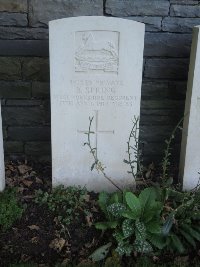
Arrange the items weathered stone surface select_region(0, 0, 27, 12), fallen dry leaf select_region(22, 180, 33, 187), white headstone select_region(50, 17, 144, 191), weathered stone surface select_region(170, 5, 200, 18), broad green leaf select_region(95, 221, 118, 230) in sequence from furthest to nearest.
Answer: fallen dry leaf select_region(22, 180, 33, 187) → weathered stone surface select_region(170, 5, 200, 18) → weathered stone surface select_region(0, 0, 27, 12) → white headstone select_region(50, 17, 144, 191) → broad green leaf select_region(95, 221, 118, 230)

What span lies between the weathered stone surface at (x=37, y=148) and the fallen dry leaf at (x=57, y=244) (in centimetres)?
111

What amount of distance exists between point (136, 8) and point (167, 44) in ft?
1.34

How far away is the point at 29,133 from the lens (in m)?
3.61

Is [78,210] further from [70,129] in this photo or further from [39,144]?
[39,144]

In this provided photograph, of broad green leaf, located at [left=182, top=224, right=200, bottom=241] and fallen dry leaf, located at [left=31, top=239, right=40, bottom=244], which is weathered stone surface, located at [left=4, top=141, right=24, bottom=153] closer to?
fallen dry leaf, located at [left=31, top=239, right=40, bottom=244]

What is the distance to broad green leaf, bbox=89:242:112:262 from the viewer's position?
268 cm

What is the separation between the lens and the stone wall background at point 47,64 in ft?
10.5

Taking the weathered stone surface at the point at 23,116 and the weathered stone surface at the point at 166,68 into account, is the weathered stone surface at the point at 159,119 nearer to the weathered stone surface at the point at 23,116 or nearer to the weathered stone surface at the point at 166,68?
the weathered stone surface at the point at 166,68

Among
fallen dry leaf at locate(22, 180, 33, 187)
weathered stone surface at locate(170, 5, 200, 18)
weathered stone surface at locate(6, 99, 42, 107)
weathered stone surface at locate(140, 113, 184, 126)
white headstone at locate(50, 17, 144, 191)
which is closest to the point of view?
white headstone at locate(50, 17, 144, 191)

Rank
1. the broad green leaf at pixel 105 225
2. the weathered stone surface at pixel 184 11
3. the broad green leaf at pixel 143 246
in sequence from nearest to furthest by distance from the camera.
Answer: the broad green leaf at pixel 143 246 → the broad green leaf at pixel 105 225 → the weathered stone surface at pixel 184 11

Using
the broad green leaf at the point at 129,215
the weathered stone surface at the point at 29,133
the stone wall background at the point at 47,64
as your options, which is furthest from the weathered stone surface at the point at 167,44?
the broad green leaf at the point at 129,215

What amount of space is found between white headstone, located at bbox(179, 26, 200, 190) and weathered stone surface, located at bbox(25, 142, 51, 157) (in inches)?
49.9

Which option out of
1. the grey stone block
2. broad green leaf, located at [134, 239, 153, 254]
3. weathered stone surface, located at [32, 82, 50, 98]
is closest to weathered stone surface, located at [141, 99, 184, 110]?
the grey stone block

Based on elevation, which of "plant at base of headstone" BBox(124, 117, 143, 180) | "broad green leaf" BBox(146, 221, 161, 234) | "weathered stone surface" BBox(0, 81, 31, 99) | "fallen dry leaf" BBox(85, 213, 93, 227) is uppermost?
"weathered stone surface" BBox(0, 81, 31, 99)
